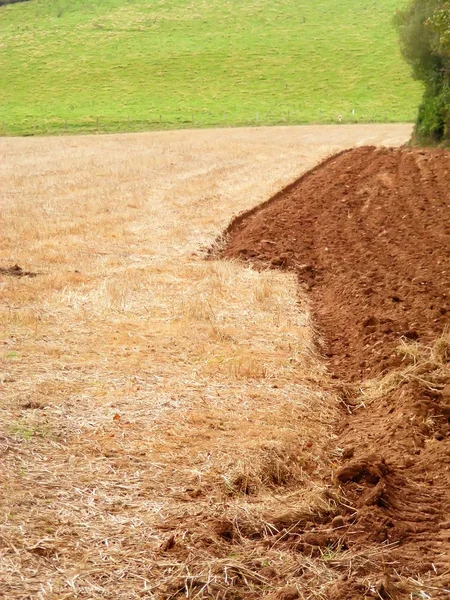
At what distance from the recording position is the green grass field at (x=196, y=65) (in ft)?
166

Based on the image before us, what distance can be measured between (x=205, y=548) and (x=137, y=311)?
16.0 ft

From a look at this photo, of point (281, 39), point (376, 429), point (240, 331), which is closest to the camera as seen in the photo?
point (376, 429)

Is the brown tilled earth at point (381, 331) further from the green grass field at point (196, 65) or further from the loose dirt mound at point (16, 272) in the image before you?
the green grass field at point (196, 65)

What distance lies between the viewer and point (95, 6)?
7256cm

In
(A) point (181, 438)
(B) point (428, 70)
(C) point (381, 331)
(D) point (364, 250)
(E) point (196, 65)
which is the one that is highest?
(A) point (181, 438)

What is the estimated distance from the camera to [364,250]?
1223 centimetres

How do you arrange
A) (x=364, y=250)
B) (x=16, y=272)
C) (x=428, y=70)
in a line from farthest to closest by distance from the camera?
(x=428, y=70) < (x=364, y=250) < (x=16, y=272)

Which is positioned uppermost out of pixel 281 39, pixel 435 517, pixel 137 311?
pixel 435 517

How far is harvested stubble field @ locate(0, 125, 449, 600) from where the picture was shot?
425 centimetres

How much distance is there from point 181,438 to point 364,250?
7.04m

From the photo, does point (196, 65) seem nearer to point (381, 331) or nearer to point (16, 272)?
point (16, 272)

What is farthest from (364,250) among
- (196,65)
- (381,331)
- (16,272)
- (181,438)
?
(196,65)

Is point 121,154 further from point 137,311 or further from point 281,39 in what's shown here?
point 281,39

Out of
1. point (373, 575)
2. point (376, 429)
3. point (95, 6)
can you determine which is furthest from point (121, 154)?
point (95, 6)
